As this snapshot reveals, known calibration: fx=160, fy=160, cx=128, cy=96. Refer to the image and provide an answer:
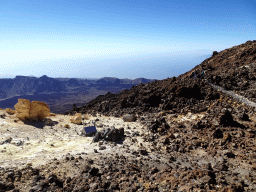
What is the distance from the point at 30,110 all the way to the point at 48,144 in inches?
323

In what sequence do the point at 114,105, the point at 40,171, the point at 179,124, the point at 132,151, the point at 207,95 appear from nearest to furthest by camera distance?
the point at 40,171, the point at 132,151, the point at 179,124, the point at 207,95, the point at 114,105

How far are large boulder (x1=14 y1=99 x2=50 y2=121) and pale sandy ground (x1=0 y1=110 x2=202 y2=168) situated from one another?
99cm

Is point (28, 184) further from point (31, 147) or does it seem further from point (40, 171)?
point (31, 147)

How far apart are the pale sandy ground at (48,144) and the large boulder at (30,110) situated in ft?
3.26

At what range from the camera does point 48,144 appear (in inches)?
472

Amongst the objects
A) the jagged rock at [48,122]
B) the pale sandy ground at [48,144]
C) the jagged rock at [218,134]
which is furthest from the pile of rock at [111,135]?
the jagged rock at [48,122]

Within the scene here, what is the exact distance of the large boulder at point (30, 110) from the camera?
702 inches

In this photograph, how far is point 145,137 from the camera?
11789 mm

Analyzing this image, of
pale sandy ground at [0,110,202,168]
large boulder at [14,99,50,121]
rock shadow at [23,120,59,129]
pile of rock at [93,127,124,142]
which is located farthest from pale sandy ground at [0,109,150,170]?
large boulder at [14,99,50,121]

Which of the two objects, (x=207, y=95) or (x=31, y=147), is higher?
(x=207, y=95)

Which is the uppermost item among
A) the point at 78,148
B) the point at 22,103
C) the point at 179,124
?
the point at 22,103

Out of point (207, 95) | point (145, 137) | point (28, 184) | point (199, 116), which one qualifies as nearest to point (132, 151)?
point (145, 137)

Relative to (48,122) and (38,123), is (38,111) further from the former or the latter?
(48,122)

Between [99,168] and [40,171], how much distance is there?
272 cm
